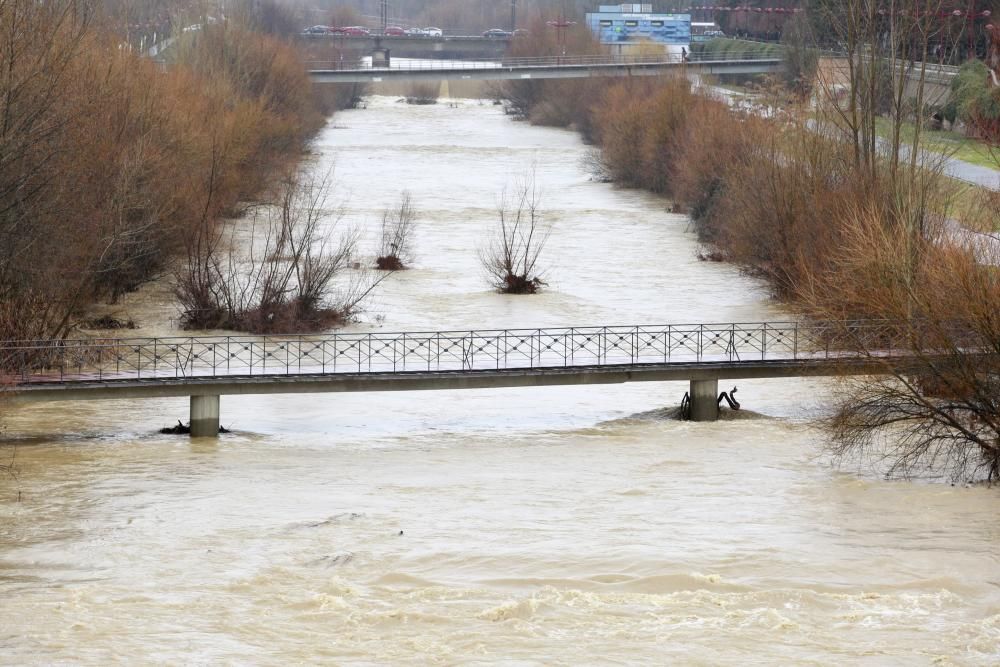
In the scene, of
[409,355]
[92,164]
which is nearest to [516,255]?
[92,164]

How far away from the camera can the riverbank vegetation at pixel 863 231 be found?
72.1 ft

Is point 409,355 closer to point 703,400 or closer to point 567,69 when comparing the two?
point 703,400

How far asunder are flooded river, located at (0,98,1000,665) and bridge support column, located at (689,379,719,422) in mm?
415

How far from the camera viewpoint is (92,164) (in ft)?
104

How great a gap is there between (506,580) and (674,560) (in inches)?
79.8

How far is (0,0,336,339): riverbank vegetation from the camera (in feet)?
87.5

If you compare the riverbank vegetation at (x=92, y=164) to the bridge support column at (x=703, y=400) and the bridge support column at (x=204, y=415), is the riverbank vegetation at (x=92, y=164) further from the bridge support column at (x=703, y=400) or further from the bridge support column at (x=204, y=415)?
the bridge support column at (x=703, y=400)

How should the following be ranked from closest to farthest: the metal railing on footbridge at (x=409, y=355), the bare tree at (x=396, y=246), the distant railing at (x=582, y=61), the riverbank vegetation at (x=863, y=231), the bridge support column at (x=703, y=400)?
the riverbank vegetation at (x=863, y=231) < the metal railing on footbridge at (x=409, y=355) < the bridge support column at (x=703, y=400) < the bare tree at (x=396, y=246) < the distant railing at (x=582, y=61)

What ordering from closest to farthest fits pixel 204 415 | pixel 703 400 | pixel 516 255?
pixel 204 415, pixel 703 400, pixel 516 255

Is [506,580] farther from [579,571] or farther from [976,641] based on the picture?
[976,641]

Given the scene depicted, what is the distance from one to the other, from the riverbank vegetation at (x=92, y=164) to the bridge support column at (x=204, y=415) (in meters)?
4.11

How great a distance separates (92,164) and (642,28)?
279ft

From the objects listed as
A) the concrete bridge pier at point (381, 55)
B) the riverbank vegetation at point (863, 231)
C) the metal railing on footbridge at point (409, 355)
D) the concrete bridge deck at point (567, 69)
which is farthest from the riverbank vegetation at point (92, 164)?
the concrete bridge pier at point (381, 55)

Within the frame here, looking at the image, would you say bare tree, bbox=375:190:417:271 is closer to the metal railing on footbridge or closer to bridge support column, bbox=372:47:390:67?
the metal railing on footbridge
